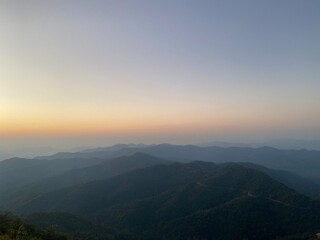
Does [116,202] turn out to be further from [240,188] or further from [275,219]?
[275,219]

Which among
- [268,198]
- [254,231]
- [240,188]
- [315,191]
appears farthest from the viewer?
[315,191]

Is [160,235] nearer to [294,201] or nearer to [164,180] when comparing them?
[294,201]

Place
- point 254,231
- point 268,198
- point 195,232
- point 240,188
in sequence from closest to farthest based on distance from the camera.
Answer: point 254,231
point 195,232
point 268,198
point 240,188

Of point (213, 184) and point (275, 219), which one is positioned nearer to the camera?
point (275, 219)

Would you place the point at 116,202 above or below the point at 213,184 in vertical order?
below

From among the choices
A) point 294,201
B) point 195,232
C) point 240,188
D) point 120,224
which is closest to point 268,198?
point 294,201

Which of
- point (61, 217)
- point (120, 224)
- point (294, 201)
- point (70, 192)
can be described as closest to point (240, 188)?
point (294, 201)
